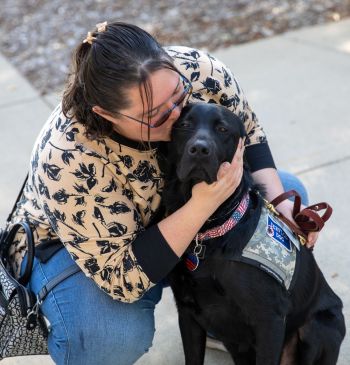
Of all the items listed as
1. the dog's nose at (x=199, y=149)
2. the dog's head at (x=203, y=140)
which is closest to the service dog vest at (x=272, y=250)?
the dog's head at (x=203, y=140)

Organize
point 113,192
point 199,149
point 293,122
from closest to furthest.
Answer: point 199,149 → point 113,192 → point 293,122

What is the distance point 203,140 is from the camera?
6.52 feet

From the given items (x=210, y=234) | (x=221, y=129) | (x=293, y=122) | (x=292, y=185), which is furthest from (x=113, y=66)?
(x=293, y=122)

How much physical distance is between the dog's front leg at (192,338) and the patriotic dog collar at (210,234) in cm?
30

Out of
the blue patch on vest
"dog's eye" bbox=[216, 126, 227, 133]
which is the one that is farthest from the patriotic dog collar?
"dog's eye" bbox=[216, 126, 227, 133]

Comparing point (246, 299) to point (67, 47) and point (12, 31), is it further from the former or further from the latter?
point (12, 31)

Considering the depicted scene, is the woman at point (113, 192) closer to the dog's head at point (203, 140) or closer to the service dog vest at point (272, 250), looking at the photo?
the dog's head at point (203, 140)

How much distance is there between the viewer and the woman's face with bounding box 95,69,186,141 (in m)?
2.01

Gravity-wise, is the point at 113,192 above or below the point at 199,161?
below

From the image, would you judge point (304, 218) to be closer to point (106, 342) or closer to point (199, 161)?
point (199, 161)

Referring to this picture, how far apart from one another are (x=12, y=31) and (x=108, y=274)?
18.7ft

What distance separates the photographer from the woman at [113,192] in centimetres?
203

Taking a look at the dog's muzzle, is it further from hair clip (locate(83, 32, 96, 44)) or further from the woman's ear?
hair clip (locate(83, 32, 96, 44))

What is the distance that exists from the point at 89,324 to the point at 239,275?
23.3 inches
